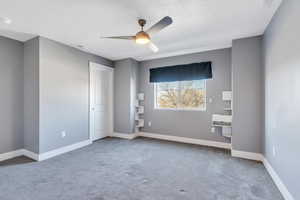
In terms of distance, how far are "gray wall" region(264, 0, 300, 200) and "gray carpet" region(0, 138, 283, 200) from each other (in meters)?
0.43

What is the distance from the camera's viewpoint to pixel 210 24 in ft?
8.27

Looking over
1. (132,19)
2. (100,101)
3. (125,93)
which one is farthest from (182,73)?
(100,101)

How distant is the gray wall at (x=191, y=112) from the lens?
3.77 m

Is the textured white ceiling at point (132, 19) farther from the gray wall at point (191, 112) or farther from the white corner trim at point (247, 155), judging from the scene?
the white corner trim at point (247, 155)

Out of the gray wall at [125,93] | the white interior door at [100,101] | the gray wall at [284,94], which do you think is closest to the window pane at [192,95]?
the gray wall at [125,93]

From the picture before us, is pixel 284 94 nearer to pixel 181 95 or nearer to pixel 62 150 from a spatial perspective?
pixel 181 95

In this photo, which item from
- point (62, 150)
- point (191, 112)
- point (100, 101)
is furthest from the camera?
point (100, 101)

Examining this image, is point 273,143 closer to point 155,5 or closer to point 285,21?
point 285,21

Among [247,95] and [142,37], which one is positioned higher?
[142,37]

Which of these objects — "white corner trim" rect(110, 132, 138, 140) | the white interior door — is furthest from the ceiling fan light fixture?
"white corner trim" rect(110, 132, 138, 140)

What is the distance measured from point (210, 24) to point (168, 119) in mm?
2810

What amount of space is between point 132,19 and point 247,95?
2736 mm

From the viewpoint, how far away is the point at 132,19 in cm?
235

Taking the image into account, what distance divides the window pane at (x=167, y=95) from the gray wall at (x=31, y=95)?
10.4ft
